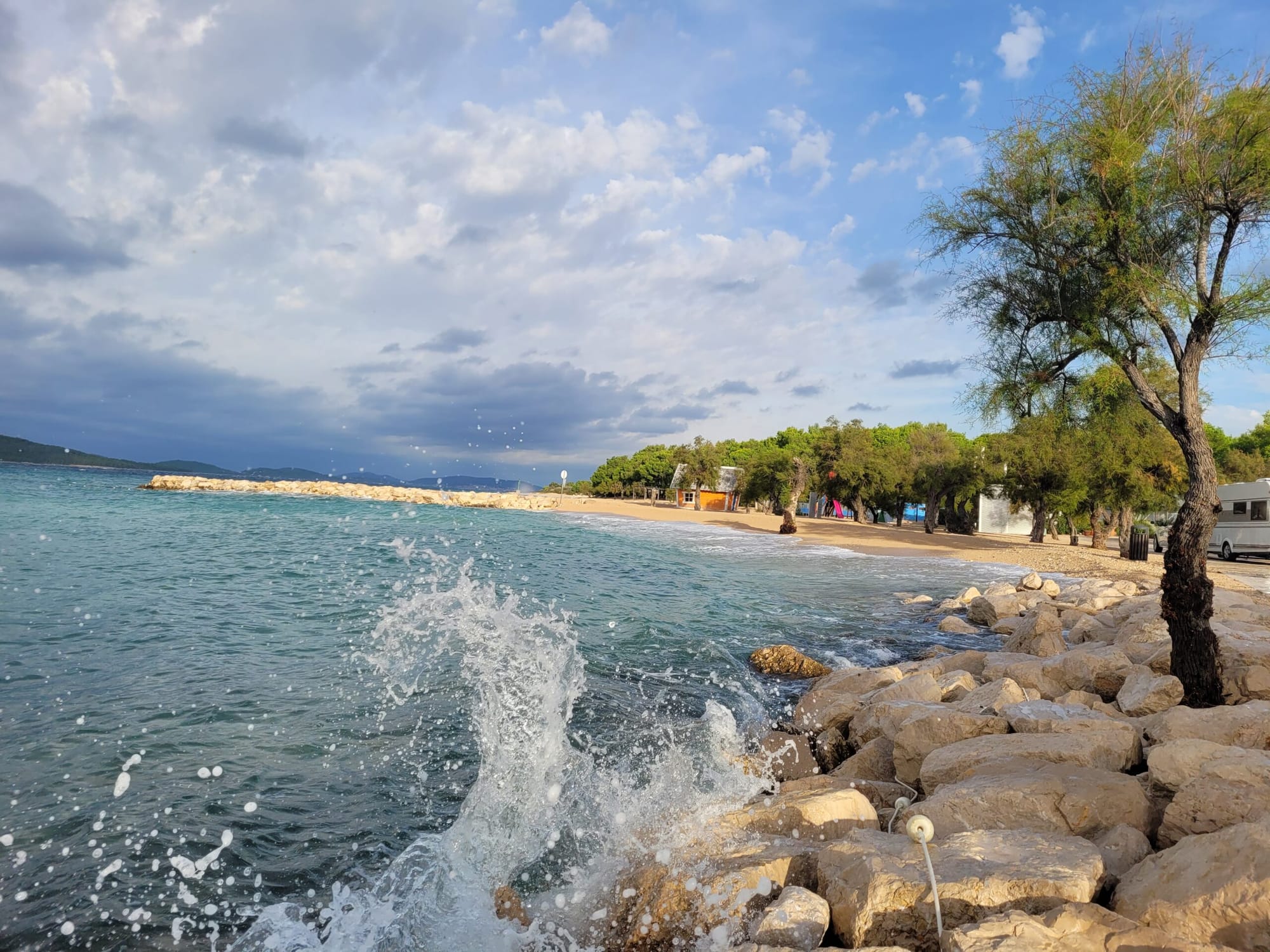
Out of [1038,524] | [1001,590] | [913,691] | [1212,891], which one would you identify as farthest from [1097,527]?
[1212,891]

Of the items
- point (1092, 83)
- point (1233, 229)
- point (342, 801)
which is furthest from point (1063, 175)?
point (342, 801)

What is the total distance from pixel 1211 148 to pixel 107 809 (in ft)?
42.1

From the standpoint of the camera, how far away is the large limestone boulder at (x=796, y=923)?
138 inches

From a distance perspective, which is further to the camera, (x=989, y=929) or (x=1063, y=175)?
(x=1063, y=175)

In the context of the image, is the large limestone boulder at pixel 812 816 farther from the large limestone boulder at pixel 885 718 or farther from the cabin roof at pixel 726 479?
the cabin roof at pixel 726 479

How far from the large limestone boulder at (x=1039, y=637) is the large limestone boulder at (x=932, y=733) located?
18.3ft

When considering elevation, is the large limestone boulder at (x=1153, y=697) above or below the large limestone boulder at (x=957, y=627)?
above

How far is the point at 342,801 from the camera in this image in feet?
20.3

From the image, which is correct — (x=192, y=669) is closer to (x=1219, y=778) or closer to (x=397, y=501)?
(x=1219, y=778)

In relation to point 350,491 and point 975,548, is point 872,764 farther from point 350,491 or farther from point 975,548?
point 350,491

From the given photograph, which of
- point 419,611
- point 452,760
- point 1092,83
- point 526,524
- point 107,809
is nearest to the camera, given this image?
point 107,809

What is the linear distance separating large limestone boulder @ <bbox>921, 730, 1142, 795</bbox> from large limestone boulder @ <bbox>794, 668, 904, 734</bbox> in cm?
284

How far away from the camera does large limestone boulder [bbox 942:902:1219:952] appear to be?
2.87m

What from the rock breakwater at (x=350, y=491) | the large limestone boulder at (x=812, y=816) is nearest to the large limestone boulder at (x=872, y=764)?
the large limestone boulder at (x=812, y=816)
